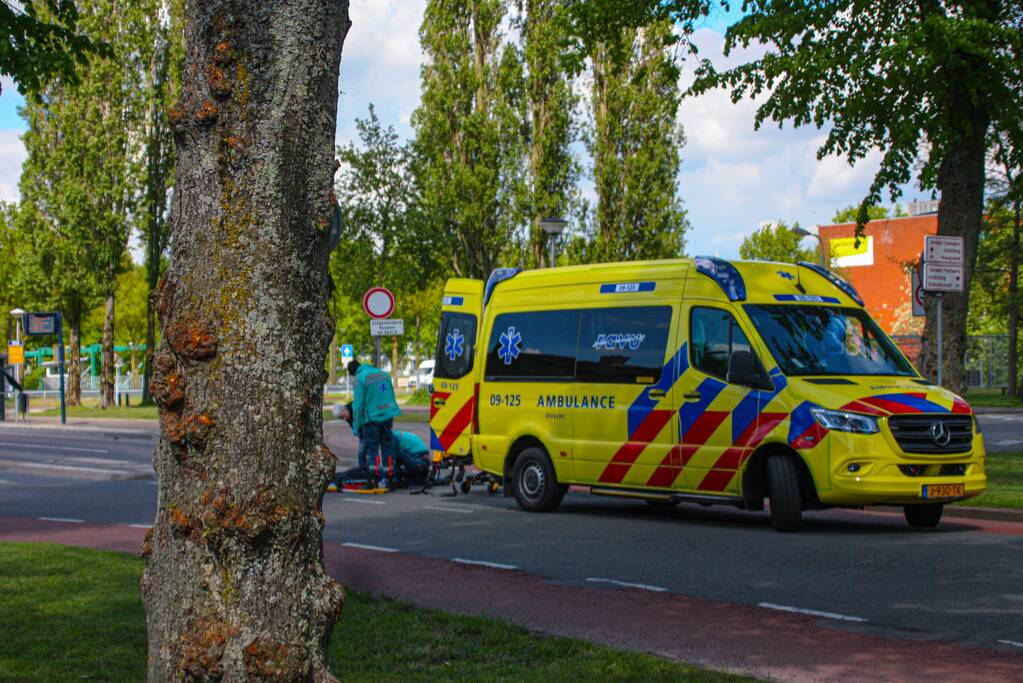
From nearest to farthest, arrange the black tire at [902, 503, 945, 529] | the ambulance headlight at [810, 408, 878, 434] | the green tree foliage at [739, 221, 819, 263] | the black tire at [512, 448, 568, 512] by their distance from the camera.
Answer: the ambulance headlight at [810, 408, 878, 434] → the black tire at [902, 503, 945, 529] → the black tire at [512, 448, 568, 512] → the green tree foliage at [739, 221, 819, 263]

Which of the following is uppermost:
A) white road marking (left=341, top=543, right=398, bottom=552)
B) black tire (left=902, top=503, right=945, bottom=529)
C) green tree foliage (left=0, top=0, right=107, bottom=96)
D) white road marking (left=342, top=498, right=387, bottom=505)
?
green tree foliage (left=0, top=0, right=107, bottom=96)

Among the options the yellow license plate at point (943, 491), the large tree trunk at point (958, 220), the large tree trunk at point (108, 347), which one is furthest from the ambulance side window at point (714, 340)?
the large tree trunk at point (108, 347)

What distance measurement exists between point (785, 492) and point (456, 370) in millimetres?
6061

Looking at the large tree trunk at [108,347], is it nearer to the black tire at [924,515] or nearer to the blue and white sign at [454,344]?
the blue and white sign at [454,344]

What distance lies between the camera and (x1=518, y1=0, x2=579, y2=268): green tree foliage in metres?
44.3

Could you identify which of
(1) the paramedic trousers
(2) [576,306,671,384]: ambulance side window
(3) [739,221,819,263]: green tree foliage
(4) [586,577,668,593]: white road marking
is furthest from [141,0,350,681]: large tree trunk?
(3) [739,221,819,263]: green tree foliage

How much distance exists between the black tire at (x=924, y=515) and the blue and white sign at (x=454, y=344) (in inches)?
261

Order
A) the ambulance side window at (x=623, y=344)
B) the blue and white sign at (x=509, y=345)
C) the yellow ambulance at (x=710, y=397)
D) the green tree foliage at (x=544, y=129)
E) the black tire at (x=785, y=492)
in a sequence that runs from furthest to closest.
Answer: the green tree foliage at (x=544, y=129)
the blue and white sign at (x=509, y=345)
the ambulance side window at (x=623, y=344)
the black tire at (x=785, y=492)
the yellow ambulance at (x=710, y=397)

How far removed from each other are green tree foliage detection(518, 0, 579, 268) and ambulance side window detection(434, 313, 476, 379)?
26949 mm

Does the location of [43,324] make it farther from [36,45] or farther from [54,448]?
[36,45]

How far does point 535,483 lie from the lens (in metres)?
14.8

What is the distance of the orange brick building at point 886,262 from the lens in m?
92.5

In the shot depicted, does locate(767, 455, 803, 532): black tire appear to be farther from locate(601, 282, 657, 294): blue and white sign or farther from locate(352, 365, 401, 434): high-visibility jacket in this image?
locate(352, 365, 401, 434): high-visibility jacket

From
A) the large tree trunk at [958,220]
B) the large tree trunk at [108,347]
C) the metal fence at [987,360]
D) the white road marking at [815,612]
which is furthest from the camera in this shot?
the metal fence at [987,360]
